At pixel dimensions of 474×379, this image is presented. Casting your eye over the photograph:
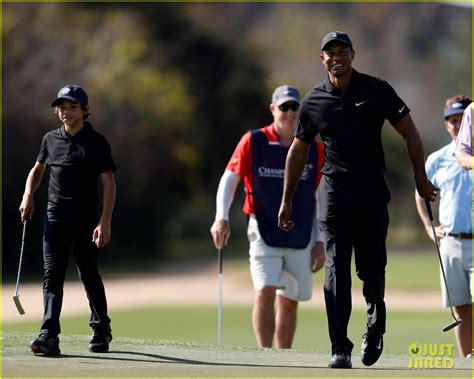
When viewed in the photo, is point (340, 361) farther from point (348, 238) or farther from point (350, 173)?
point (350, 173)

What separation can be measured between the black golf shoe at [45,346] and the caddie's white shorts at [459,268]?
383cm

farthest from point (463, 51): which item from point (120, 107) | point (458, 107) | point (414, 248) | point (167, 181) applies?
point (458, 107)

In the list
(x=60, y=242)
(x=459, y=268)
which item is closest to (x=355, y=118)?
(x=60, y=242)

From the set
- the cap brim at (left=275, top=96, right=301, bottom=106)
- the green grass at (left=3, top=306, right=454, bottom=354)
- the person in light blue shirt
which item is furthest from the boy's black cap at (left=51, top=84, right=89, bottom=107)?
the green grass at (left=3, top=306, right=454, bottom=354)

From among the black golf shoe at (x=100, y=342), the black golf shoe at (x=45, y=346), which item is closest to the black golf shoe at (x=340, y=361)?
the black golf shoe at (x=100, y=342)

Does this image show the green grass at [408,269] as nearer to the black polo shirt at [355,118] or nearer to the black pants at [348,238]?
the black pants at [348,238]

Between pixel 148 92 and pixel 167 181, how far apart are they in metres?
3.56

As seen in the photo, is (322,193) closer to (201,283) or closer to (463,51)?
(201,283)

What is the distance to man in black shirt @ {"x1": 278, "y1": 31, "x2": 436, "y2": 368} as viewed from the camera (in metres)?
8.06

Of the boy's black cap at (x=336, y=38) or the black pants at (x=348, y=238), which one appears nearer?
the boy's black cap at (x=336, y=38)

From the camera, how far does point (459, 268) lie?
35.4 feet

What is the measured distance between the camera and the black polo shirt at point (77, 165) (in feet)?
28.0

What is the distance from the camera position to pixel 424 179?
8016mm

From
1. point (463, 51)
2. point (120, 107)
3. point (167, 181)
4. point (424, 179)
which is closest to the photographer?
point (424, 179)
